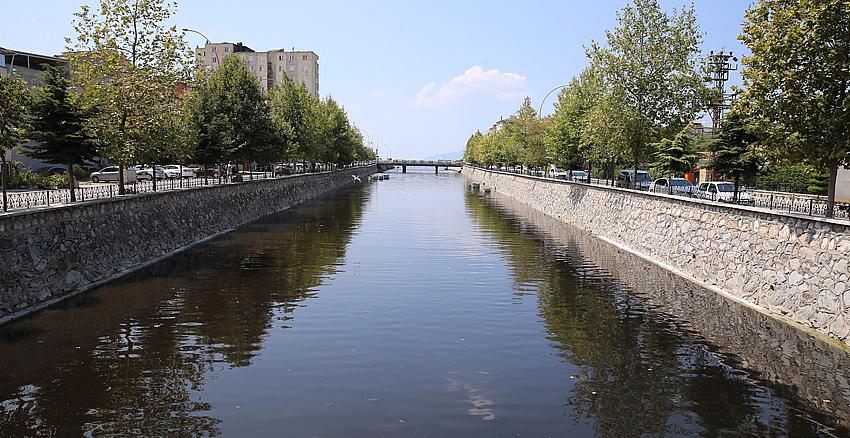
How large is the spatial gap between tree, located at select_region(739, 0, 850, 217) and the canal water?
6042 mm

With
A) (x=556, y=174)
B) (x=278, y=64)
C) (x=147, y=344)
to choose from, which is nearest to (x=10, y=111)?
(x=147, y=344)

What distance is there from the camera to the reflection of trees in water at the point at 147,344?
1359 cm

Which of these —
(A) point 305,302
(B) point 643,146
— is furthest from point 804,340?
(B) point 643,146

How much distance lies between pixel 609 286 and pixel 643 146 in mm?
22131

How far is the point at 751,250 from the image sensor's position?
81.1 ft

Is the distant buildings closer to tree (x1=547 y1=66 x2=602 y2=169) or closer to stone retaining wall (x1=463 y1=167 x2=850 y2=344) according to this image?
tree (x1=547 y1=66 x2=602 y2=169)

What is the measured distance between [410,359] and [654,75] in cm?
3470

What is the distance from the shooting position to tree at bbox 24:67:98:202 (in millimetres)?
32094

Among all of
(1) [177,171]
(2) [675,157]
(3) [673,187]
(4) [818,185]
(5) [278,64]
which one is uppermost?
(5) [278,64]

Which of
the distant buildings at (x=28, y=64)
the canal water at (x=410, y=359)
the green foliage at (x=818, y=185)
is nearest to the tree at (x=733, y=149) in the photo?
the canal water at (x=410, y=359)

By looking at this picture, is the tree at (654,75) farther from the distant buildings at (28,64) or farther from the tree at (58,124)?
the distant buildings at (28,64)

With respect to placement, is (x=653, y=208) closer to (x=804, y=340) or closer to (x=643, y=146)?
(x=643, y=146)

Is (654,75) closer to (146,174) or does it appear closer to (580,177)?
(580,177)

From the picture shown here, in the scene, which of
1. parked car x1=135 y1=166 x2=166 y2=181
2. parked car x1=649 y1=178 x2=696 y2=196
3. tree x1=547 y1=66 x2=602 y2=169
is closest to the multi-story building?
parked car x1=135 y1=166 x2=166 y2=181
